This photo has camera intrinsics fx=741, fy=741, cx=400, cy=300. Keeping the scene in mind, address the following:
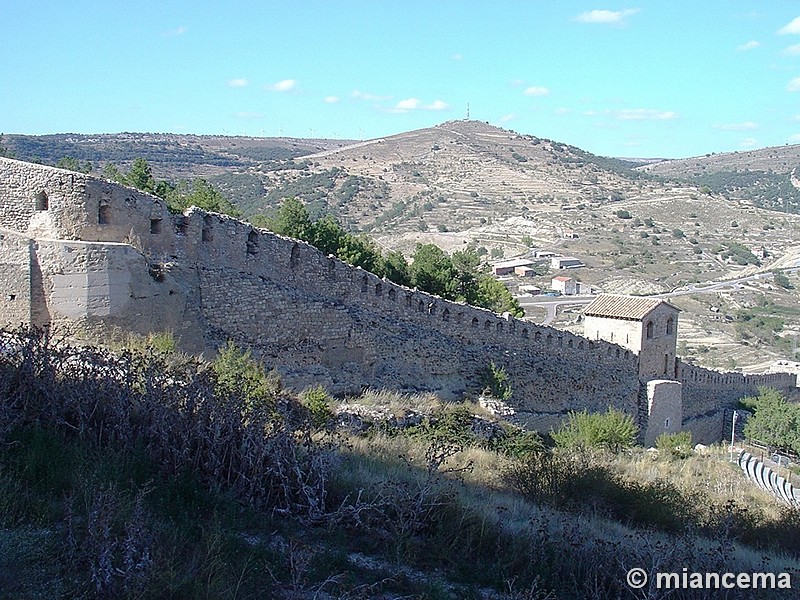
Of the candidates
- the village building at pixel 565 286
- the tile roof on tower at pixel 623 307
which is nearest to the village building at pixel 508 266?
the village building at pixel 565 286

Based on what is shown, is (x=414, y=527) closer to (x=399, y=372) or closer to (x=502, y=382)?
(x=399, y=372)

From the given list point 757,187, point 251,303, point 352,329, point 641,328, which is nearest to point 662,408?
point 641,328

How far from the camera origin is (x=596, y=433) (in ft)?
54.0

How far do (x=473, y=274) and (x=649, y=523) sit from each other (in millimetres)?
16517

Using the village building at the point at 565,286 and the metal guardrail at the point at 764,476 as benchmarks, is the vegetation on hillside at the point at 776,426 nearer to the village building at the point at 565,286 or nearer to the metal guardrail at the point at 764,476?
the metal guardrail at the point at 764,476

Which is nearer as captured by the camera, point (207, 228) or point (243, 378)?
point (243, 378)

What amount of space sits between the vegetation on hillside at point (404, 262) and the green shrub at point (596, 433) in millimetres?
6311

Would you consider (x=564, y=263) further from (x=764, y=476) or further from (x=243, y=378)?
(x=243, y=378)

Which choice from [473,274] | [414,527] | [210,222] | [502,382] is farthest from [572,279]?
[414,527]

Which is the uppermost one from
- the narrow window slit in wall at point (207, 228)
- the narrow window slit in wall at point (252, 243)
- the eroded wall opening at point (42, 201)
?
the eroded wall opening at point (42, 201)

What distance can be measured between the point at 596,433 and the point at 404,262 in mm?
8745

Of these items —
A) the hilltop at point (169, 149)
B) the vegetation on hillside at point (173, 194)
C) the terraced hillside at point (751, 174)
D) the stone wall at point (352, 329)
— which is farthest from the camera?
the terraced hillside at point (751, 174)

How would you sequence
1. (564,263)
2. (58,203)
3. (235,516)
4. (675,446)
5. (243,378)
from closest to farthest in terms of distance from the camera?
1. (235,516)
2. (243,378)
3. (58,203)
4. (675,446)
5. (564,263)

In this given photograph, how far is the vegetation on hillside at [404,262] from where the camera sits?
65.4ft
